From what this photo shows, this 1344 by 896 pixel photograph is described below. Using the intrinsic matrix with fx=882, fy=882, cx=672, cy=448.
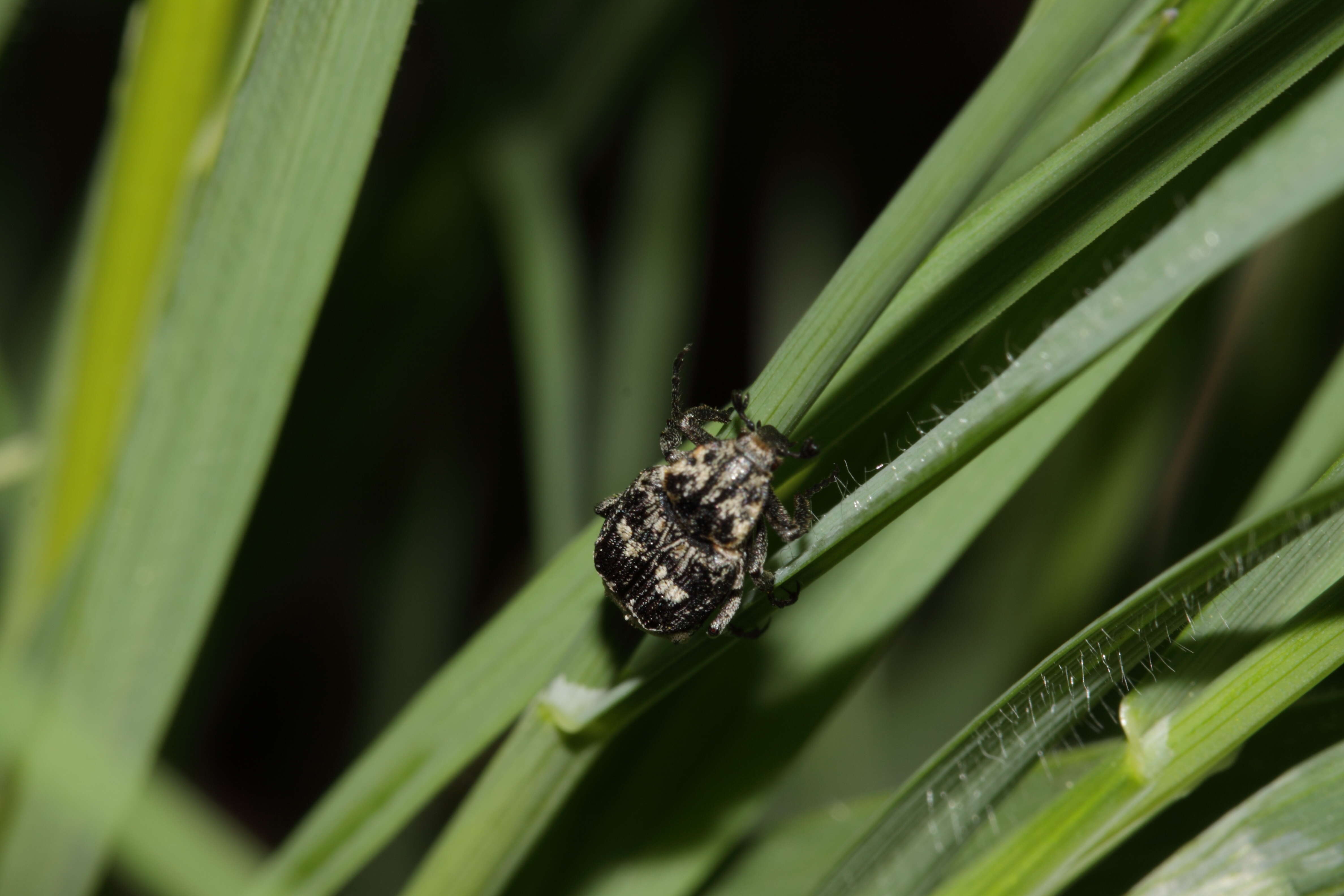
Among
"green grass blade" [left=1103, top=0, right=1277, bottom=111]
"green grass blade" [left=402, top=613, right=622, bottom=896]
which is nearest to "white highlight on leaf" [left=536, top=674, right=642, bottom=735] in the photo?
"green grass blade" [left=402, top=613, right=622, bottom=896]

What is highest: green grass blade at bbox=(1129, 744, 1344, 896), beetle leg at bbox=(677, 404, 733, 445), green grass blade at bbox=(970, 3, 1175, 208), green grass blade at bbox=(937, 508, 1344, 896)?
beetle leg at bbox=(677, 404, 733, 445)

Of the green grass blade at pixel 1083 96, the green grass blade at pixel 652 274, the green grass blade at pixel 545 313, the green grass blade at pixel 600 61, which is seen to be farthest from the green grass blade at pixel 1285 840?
the green grass blade at pixel 600 61

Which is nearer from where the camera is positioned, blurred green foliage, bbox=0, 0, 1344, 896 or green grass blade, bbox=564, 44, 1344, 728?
green grass blade, bbox=564, 44, 1344, 728

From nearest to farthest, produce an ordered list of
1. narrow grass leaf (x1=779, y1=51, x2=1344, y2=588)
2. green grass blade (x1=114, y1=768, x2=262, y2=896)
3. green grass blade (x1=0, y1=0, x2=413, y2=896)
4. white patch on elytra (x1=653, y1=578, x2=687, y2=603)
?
1. narrow grass leaf (x1=779, y1=51, x2=1344, y2=588)
2. green grass blade (x1=0, y1=0, x2=413, y2=896)
3. white patch on elytra (x1=653, y1=578, x2=687, y2=603)
4. green grass blade (x1=114, y1=768, x2=262, y2=896)

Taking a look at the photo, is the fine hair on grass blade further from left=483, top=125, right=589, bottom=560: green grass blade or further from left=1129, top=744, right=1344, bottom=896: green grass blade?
left=483, top=125, right=589, bottom=560: green grass blade

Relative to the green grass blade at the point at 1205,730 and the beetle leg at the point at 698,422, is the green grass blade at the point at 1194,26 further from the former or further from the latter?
the beetle leg at the point at 698,422

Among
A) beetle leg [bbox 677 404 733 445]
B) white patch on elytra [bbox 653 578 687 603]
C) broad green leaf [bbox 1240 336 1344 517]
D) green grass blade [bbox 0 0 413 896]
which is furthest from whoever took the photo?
beetle leg [bbox 677 404 733 445]
